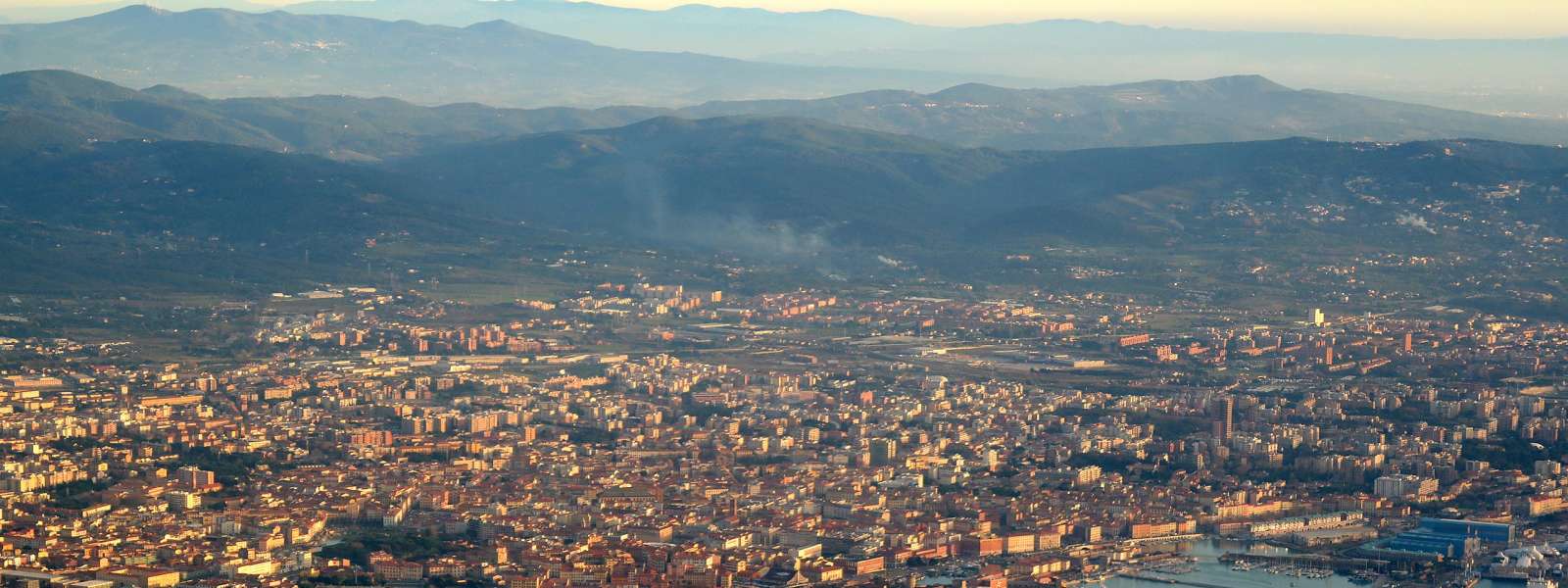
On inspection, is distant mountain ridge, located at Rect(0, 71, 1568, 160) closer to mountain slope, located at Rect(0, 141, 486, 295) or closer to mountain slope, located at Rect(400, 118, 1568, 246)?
mountain slope, located at Rect(0, 141, 486, 295)

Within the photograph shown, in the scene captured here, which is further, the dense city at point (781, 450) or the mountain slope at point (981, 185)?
the mountain slope at point (981, 185)

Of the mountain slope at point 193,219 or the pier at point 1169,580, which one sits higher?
the pier at point 1169,580

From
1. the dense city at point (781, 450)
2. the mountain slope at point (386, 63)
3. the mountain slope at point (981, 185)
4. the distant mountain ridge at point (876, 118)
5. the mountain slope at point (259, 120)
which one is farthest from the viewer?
the mountain slope at point (386, 63)

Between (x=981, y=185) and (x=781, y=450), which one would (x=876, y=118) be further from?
(x=781, y=450)

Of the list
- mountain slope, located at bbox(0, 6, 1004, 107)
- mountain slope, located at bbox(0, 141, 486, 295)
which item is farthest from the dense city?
mountain slope, located at bbox(0, 6, 1004, 107)

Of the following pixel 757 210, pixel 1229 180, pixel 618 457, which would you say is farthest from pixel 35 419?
pixel 1229 180

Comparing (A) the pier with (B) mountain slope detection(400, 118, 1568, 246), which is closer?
(A) the pier

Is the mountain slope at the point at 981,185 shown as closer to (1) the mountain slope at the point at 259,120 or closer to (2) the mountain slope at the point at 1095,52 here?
(1) the mountain slope at the point at 259,120

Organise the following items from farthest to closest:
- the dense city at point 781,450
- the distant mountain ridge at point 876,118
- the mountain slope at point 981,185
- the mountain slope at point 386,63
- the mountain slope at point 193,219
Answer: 1. the mountain slope at point 386,63
2. the distant mountain ridge at point 876,118
3. the mountain slope at point 981,185
4. the mountain slope at point 193,219
5. the dense city at point 781,450

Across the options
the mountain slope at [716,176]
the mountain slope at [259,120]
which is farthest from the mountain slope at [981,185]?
the mountain slope at [259,120]
